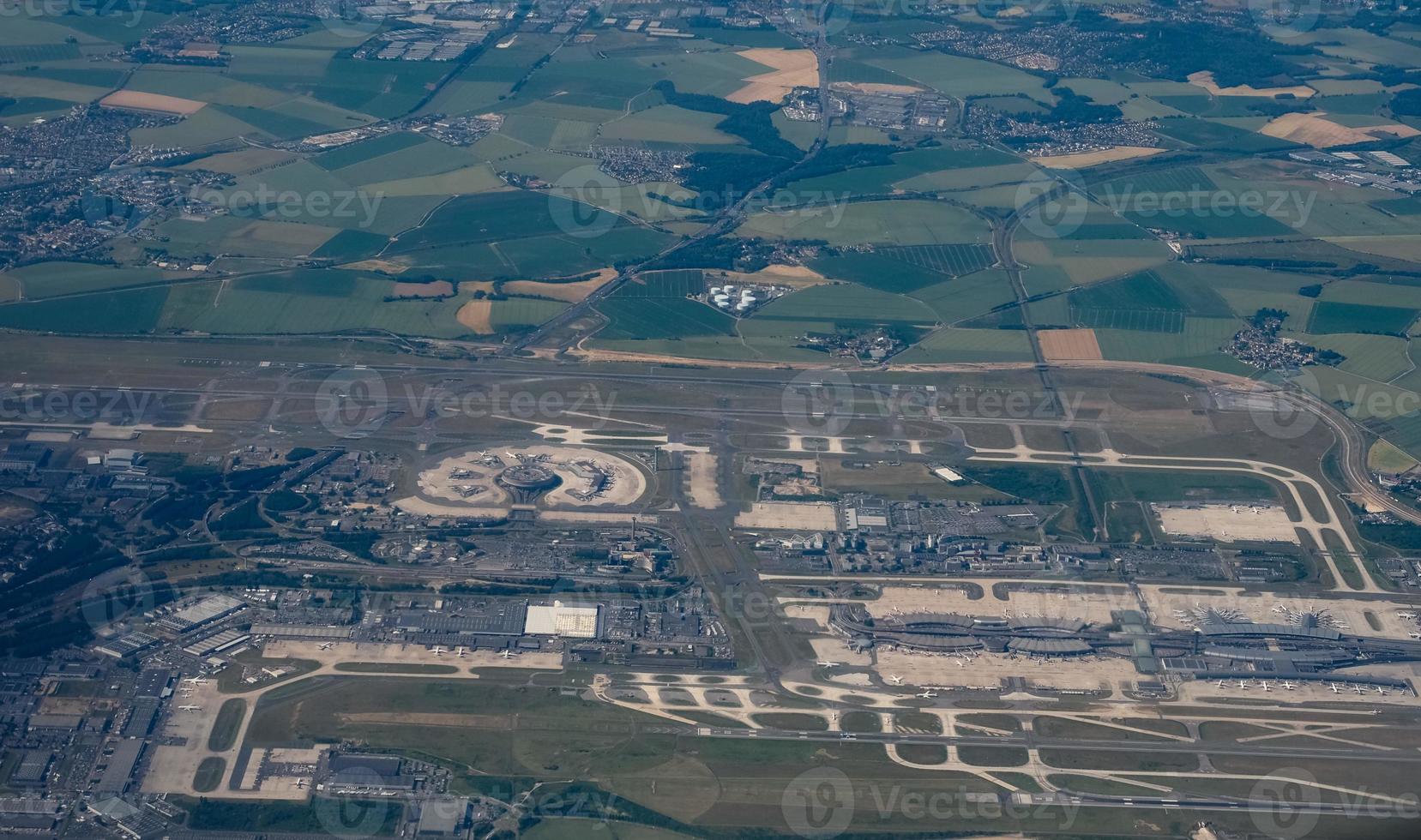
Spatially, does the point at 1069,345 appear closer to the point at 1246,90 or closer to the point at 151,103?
the point at 1246,90

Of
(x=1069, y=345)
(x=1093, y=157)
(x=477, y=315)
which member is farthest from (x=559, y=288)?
(x=1093, y=157)

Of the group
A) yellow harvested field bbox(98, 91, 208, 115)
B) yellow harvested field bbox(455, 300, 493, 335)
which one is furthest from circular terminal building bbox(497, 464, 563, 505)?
yellow harvested field bbox(98, 91, 208, 115)

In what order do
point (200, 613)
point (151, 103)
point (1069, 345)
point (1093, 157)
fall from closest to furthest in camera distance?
point (200, 613) → point (1069, 345) → point (1093, 157) → point (151, 103)

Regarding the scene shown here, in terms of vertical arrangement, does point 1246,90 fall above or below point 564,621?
above

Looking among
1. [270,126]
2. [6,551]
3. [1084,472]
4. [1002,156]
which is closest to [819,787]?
[1084,472]

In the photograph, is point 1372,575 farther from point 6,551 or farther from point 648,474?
point 6,551
